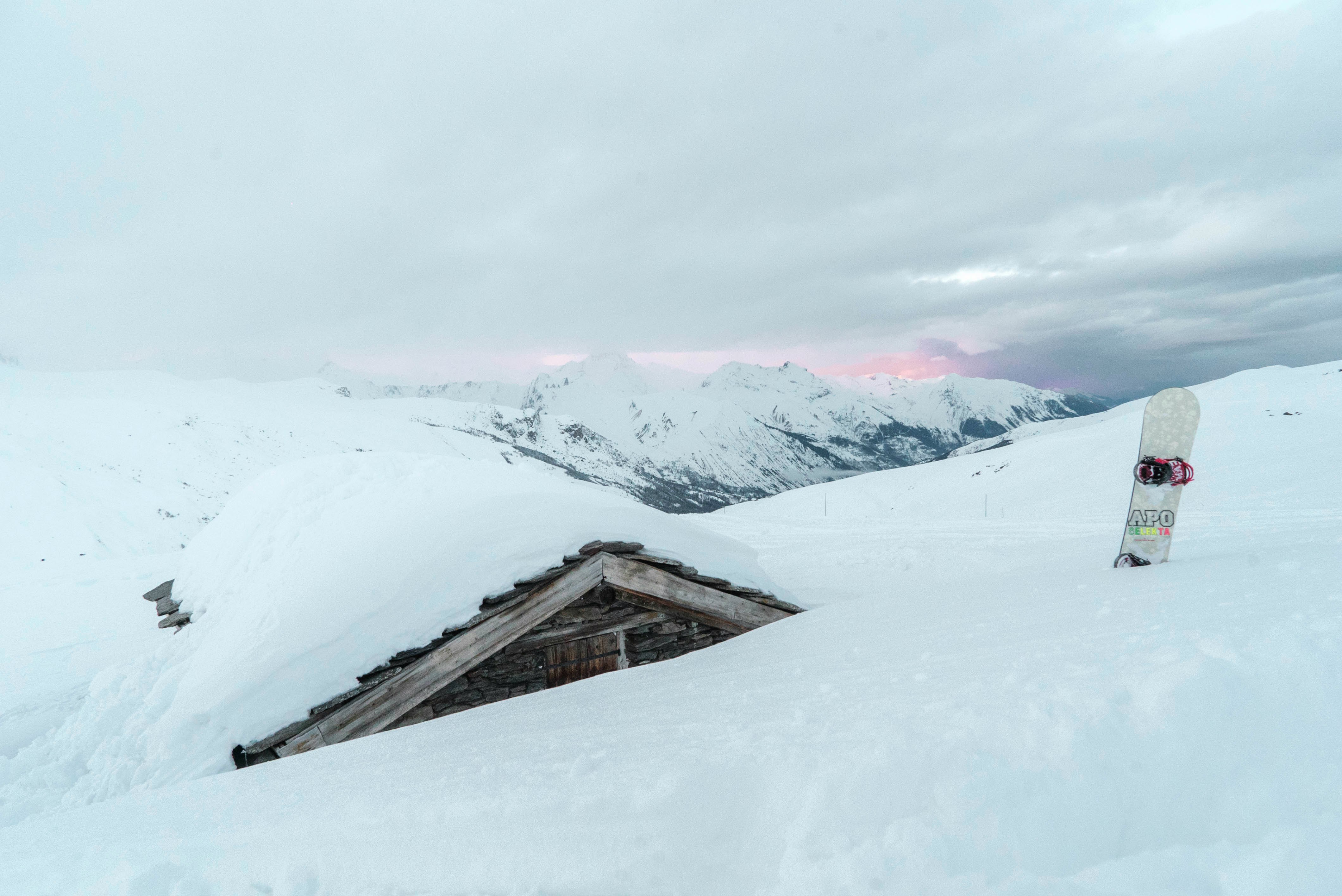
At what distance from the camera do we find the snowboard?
5.91m

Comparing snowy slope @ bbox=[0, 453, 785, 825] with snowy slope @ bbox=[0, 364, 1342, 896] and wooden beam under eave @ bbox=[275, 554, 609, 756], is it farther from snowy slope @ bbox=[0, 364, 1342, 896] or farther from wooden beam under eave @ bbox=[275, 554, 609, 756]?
snowy slope @ bbox=[0, 364, 1342, 896]

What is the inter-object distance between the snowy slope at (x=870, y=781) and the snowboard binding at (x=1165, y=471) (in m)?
1.00

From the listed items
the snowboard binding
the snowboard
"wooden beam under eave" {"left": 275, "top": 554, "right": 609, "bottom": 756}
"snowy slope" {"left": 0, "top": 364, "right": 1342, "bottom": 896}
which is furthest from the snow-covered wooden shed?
Answer: the snowboard binding

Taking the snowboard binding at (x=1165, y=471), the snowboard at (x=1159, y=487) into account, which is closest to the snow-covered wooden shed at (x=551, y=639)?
the snowboard at (x=1159, y=487)

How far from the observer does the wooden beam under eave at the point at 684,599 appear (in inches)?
233

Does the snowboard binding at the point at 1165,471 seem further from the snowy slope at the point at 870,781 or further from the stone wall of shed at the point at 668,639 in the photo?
the stone wall of shed at the point at 668,639

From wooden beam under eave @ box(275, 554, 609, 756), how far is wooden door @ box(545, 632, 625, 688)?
22.2 inches

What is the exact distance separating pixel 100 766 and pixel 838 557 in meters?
13.0

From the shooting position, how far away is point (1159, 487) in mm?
5969

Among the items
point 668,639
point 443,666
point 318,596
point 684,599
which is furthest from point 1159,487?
point 318,596

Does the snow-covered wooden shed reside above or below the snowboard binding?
below

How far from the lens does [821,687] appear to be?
3861 millimetres

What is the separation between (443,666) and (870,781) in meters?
4.25

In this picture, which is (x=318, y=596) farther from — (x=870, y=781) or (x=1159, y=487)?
(x=1159, y=487)
